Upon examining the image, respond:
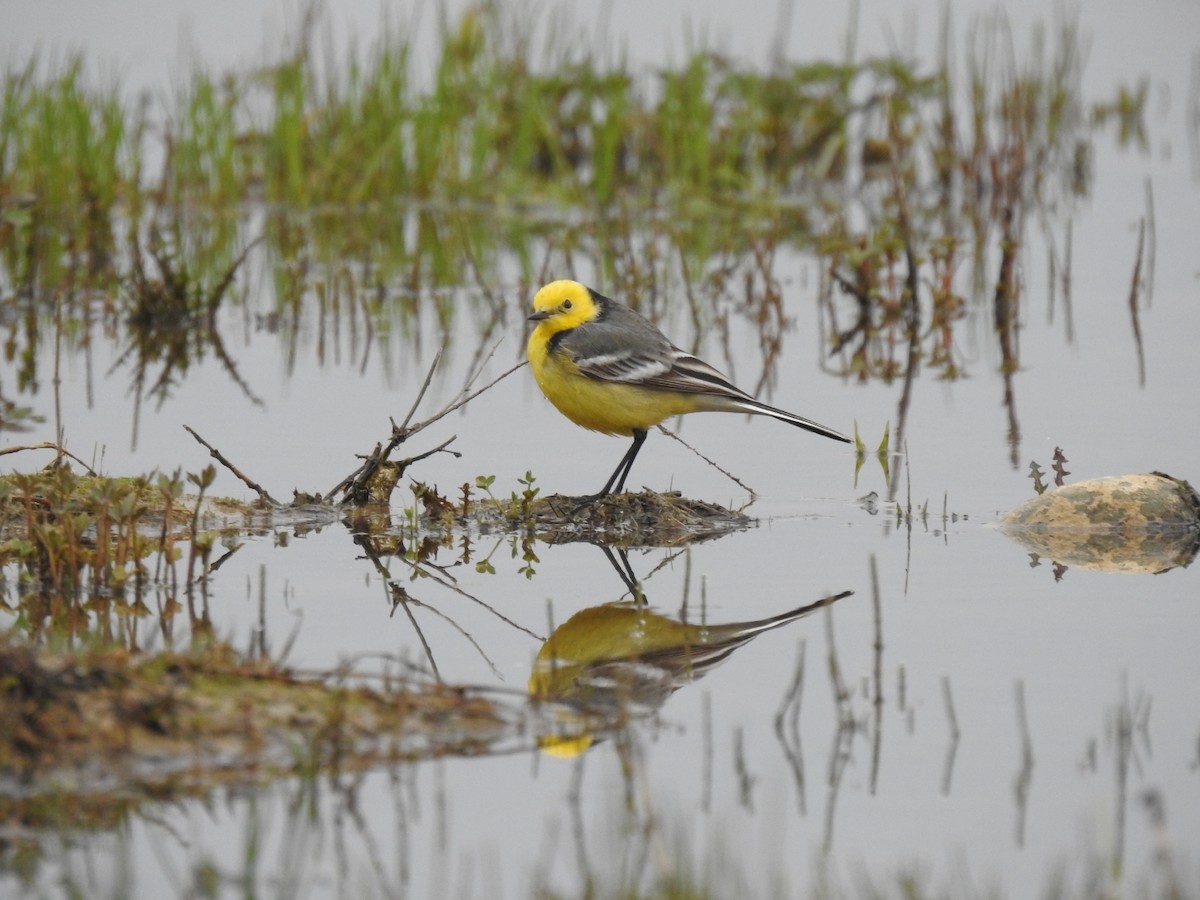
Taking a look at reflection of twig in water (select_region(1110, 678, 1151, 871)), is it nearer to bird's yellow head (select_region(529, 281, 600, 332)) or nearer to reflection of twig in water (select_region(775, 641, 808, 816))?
reflection of twig in water (select_region(775, 641, 808, 816))

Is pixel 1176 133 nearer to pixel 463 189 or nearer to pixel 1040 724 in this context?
pixel 463 189

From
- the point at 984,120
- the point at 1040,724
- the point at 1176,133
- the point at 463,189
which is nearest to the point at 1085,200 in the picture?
the point at 984,120

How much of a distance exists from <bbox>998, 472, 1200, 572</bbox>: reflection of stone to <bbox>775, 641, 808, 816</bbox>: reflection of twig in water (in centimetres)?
273

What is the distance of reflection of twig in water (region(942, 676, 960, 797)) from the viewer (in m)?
5.52

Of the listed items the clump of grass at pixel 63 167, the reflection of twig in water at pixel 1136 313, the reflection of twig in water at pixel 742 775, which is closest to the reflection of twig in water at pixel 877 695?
the reflection of twig in water at pixel 742 775

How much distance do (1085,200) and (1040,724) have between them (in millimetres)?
15196

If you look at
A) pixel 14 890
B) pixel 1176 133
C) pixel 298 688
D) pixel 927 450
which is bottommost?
pixel 14 890

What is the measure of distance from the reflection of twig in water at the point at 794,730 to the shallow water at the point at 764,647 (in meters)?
0.03

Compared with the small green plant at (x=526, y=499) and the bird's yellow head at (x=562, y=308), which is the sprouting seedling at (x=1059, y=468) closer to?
the bird's yellow head at (x=562, y=308)

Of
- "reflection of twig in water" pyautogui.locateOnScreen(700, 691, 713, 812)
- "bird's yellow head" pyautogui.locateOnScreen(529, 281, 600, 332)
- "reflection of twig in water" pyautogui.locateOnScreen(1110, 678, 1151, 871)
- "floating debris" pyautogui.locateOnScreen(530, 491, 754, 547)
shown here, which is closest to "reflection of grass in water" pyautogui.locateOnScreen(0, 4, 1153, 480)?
"bird's yellow head" pyautogui.locateOnScreen(529, 281, 600, 332)

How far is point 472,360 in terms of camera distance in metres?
12.9

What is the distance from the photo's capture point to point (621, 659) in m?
6.70

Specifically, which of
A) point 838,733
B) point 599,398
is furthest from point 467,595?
point 838,733

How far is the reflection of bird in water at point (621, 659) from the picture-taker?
6041mm
